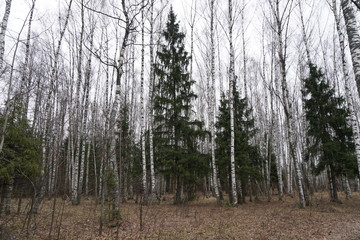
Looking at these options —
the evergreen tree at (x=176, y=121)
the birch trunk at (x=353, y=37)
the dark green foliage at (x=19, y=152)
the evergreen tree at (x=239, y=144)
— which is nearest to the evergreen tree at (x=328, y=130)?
the evergreen tree at (x=239, y=144)

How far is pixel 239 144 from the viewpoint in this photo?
47.5 feet

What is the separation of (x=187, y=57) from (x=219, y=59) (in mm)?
4903

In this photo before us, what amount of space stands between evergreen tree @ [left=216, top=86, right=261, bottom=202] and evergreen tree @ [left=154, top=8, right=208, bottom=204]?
1896mm

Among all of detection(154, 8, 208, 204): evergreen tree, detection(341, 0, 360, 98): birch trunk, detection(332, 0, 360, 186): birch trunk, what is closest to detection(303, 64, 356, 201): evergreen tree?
detection(332, 0, 360, 186): birch trunk

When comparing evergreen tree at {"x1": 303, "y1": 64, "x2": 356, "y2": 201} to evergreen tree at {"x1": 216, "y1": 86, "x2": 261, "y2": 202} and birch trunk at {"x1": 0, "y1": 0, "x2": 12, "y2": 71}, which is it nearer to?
evergreen tree at {"x1": 216, "y1": 86, "x2": 261, "y2": 202}

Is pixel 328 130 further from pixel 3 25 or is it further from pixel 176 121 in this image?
pixel 3 25

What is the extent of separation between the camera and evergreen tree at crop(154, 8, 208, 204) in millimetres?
13141

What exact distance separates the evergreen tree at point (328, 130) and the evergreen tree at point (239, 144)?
4.23 m

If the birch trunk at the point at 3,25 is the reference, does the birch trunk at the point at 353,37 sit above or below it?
below

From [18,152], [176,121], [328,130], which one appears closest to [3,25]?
[18,152]

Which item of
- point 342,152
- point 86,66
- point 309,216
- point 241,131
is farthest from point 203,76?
point 309,216

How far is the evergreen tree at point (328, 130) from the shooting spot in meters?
14.1

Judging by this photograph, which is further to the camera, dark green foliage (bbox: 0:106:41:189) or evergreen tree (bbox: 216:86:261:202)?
evergreen tree (bbox: 216:86:261:202)

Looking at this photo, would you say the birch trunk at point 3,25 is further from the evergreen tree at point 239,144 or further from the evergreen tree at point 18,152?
the evergreen tree at point 239,144
